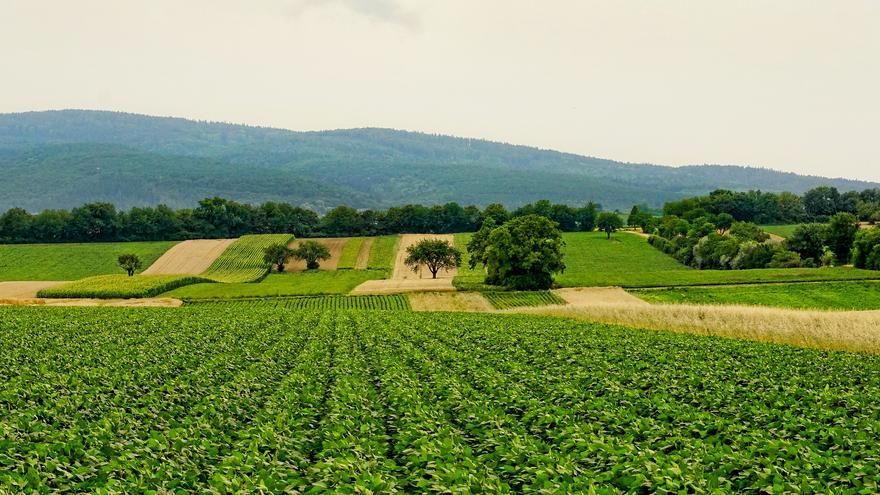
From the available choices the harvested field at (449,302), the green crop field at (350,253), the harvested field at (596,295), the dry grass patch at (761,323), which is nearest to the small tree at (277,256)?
the green crop field at (350,253)

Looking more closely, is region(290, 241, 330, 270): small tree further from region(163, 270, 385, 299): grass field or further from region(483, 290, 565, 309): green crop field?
region(483, 290, 565, 309): green crop field

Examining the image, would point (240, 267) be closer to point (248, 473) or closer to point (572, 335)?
point (572, 335)

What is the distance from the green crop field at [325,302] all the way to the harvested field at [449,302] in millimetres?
1762

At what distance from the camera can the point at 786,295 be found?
79.9m

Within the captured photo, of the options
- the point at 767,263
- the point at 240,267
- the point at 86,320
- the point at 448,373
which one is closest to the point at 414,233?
the point at 240,267

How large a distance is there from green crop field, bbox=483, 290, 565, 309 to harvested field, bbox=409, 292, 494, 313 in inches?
51.6

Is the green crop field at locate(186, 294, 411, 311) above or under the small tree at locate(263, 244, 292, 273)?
under

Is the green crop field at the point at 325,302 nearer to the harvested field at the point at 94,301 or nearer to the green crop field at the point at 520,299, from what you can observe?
the harvested field at the point at 94,301

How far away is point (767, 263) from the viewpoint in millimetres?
117750

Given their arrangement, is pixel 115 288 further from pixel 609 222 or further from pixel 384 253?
pixel 609 222

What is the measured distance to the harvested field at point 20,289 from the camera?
96.9m

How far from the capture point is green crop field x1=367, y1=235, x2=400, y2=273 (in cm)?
13912

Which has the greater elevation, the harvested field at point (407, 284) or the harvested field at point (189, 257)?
the harvested field at point (189, 257)

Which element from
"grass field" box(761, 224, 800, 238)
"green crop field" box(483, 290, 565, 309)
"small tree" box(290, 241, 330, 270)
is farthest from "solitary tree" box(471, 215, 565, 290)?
"grass field" box(761, 224, 800, 238)
